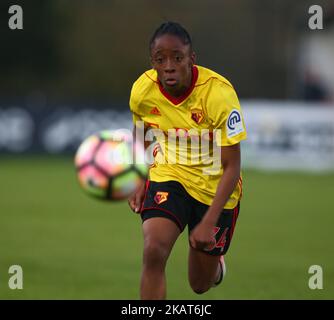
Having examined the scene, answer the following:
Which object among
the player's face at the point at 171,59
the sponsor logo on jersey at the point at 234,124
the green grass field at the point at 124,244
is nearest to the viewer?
the player's face at the point at 171,59

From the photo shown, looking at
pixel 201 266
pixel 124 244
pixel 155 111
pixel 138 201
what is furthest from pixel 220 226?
pixel 124 244

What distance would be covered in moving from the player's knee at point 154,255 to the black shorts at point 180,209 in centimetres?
38

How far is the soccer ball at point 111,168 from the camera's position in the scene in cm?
629

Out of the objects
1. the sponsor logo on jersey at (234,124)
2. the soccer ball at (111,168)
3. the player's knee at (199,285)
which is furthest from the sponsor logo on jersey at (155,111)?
the player's knee at (199,285)

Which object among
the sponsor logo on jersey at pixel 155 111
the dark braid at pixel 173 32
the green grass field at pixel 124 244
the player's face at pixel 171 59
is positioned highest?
the dark braid at pixel 173 32

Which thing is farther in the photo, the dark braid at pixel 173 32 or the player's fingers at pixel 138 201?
the player's fingers at pixel 138 201

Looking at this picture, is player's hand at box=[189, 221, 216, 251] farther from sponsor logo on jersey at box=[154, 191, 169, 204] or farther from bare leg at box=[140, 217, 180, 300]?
sponsor logo on jersey at box=[154, 191, 169, 204]

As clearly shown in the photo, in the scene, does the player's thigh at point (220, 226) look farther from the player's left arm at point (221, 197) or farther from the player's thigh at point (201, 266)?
the player's left arm at point (221, 197)

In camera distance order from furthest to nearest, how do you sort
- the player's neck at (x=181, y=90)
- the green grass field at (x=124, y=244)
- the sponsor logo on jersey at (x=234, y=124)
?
the green grass field at (x=124, y=244), the player's neck at (x=181, y=90), the sponsor logo on jersey at (x=234, y=124)

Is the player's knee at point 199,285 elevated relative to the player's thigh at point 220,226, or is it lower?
lower

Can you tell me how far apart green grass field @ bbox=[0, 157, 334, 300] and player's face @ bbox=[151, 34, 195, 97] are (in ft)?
8.40

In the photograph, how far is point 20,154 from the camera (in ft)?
74.5

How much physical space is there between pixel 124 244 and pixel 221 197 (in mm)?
5702

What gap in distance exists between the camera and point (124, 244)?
11.8 m
